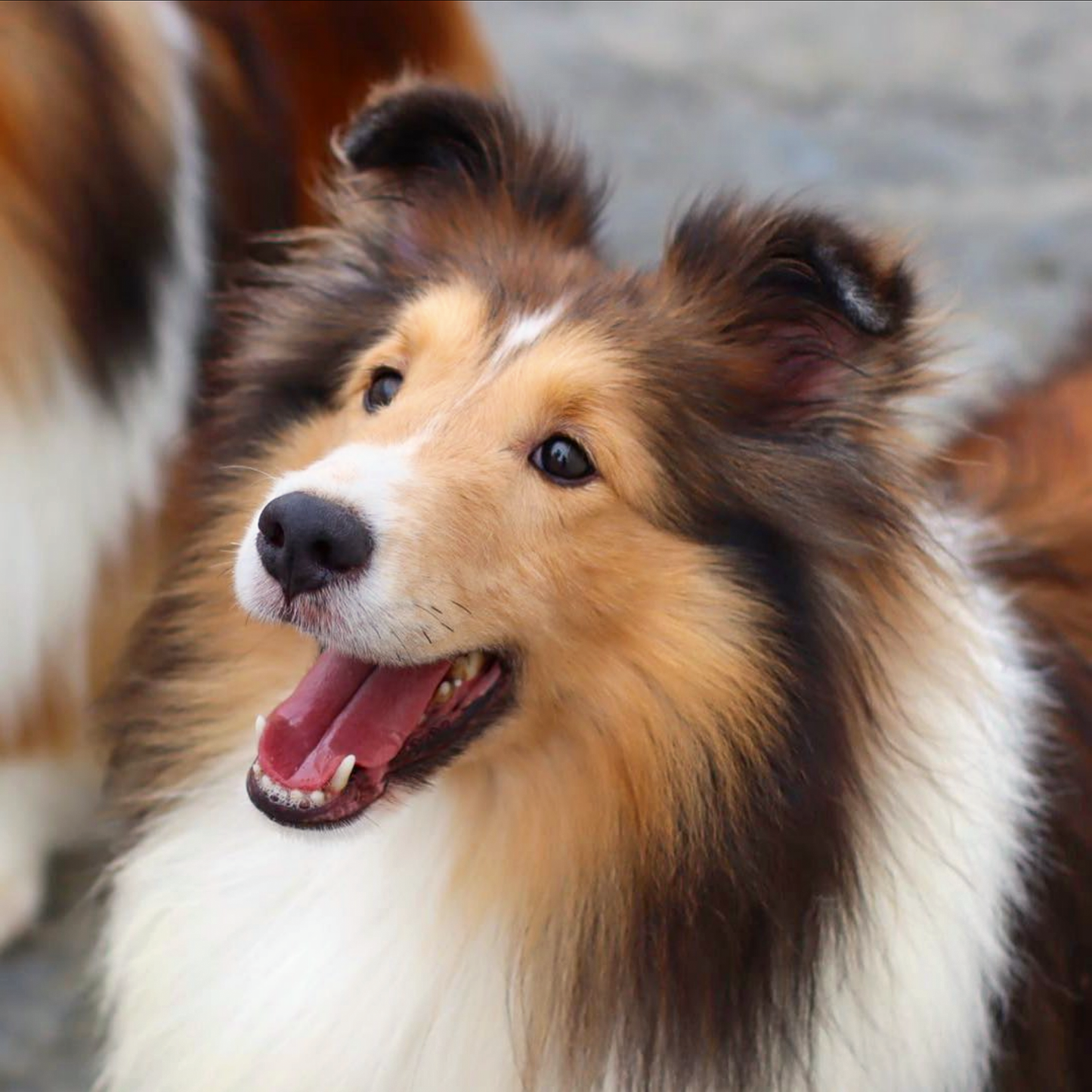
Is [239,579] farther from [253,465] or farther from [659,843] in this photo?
[659,843]

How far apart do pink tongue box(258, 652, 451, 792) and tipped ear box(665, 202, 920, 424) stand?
1.65ft

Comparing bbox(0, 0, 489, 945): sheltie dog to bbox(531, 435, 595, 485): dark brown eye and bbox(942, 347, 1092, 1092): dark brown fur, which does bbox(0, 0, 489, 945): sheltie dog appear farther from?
bbox(942, 347, 1092, 1092): dark brown fur

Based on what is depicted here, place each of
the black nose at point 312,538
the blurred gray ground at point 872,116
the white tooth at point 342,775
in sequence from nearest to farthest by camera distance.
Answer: the black nose at point 312,538 → the white tooth at point 342,775 → the blurred gray ground at point 872,116

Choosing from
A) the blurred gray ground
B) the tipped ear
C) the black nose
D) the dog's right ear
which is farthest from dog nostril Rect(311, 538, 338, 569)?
the blurred gray ground

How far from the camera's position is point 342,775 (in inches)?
64.9

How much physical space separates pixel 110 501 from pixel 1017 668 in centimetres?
138

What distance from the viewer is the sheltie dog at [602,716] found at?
1.66 m

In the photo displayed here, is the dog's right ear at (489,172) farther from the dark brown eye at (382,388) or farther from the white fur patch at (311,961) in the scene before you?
the white fur patch at (311,961)

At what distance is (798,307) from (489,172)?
51 cm

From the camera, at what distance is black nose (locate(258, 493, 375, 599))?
151cm

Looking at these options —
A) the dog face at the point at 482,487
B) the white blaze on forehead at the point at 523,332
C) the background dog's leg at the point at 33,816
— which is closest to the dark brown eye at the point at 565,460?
the dog face at the point at 482,487

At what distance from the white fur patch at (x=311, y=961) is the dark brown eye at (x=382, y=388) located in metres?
0.47

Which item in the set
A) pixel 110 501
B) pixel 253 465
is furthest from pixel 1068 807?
pixel 110 501

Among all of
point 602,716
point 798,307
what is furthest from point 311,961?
point 798,307
